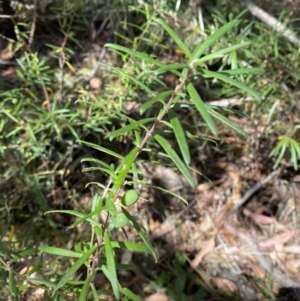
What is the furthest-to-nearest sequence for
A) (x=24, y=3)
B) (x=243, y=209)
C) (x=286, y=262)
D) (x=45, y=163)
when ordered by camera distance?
(x=243, y=209), (x=286, y=262), (x=45, y=163), (x=24, y=3)

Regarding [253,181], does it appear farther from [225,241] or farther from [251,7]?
[251,7]

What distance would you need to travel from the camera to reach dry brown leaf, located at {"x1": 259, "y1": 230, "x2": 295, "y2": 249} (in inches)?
104

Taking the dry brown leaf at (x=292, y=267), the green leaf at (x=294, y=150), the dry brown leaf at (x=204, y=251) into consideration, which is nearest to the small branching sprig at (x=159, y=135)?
the green leaf at (x=294, y=150)

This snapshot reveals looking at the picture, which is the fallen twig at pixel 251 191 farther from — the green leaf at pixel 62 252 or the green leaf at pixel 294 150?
the green leaf at pixel 62 252

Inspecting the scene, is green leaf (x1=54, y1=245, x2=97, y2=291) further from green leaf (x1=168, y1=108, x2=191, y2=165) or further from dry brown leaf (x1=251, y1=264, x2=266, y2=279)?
dry brown leaf (x1=251, y1=264, x2=266, y2=279)

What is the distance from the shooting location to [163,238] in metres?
2.61

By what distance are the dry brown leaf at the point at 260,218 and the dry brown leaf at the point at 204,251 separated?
0.28 meters

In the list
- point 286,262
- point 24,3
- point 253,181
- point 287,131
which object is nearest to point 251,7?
point 287,131

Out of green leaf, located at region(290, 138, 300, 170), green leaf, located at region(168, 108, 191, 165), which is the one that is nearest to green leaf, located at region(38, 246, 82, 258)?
green leaf, located at region(168, 108, 191, 165)

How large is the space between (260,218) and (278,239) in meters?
0.16

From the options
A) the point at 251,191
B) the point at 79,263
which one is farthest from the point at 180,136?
the point at 251,191

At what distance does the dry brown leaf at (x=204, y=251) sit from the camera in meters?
2.54

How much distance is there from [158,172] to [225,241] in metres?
0.56

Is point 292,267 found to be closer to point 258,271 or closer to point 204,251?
point 258,271
